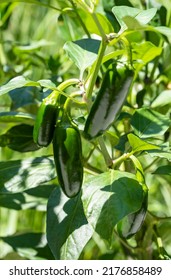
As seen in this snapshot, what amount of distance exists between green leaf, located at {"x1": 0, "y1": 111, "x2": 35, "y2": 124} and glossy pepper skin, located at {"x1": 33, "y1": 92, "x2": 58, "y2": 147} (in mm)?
240

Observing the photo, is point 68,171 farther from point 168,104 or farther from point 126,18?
point 168,104

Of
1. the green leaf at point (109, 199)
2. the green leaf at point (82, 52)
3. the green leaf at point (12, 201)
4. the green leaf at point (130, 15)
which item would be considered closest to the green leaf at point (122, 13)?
the green leaf at point (130, 15)

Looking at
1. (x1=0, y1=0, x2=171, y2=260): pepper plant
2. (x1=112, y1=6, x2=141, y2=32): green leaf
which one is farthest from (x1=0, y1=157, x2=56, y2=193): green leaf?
(x1=112, y1=6, x2=141, y2=32): green leaf

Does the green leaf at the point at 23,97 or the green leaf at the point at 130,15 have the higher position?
the green leaf at the point at 130,15

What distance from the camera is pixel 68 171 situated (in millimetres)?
868

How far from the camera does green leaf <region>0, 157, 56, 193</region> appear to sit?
1.07 m

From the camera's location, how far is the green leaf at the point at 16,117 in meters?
1.12

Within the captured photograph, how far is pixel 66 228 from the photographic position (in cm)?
98

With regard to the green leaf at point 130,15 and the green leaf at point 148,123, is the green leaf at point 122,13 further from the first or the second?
the green leaf at point 148,123

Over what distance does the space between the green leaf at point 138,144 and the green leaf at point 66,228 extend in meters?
0.14

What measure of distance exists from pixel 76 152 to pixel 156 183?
62.1 inches

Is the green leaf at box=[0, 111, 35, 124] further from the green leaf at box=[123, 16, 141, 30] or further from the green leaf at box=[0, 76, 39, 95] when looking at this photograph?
the green leaf at box=[123, 16, 141, 30]

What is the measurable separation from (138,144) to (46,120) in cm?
16
